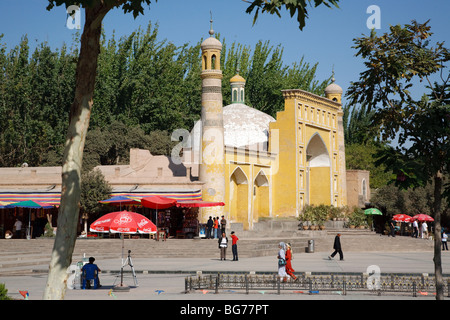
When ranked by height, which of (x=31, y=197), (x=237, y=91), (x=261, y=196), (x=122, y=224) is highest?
(x=237, y=91)

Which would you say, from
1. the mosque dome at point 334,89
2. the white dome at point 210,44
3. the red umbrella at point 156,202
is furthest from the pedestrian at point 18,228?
the mosque dome at point 334,89

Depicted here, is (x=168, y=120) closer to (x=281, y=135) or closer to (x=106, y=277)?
(x=281, y=135)

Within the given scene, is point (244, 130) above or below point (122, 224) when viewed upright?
above

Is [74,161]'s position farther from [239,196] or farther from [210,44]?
[239,196]

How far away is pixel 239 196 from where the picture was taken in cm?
3969

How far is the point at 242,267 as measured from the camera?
21.8 metres

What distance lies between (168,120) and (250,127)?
882 centimetres

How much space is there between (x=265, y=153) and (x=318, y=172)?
6.71 metres

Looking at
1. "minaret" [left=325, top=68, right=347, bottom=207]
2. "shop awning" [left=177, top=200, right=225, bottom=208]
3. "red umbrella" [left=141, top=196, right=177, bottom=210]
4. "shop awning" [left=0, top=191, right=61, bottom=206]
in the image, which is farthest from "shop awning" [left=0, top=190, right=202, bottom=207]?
"minaret" [left=325, top=68, right=347, bottom=207]

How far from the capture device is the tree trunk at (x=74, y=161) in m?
7.89

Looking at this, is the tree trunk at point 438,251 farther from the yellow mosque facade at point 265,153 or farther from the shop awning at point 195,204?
the yellow mosque facade at point 265,153

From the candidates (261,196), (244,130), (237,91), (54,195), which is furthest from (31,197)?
(237,91)

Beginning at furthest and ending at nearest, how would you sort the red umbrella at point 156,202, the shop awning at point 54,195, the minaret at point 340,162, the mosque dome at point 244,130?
the minaret at point 340,162
the mosque dome at point 244,130
the shop awning at point 54,195
the red umbrella at point 156,202

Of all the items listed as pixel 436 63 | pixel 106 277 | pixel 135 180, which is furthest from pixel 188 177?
pixel 436 63
